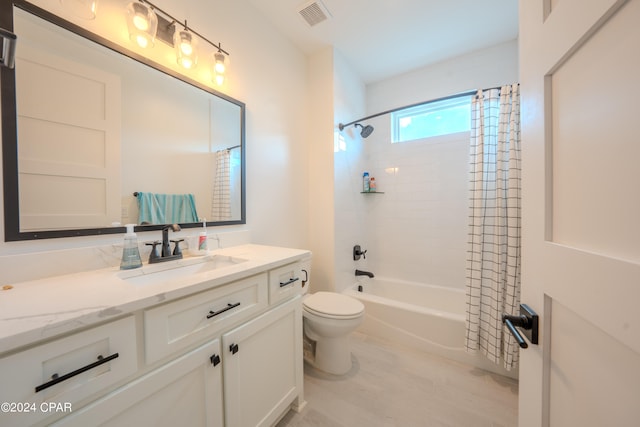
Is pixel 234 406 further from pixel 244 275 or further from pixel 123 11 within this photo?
pixel 123 11

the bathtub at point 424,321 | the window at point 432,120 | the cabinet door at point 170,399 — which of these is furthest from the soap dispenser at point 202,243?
the window at point 432,120

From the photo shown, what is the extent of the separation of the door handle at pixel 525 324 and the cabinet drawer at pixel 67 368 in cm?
101

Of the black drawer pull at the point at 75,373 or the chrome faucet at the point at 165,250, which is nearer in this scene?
the black drawer pull at the point at 75,373

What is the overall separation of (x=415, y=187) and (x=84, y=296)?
8.38ft

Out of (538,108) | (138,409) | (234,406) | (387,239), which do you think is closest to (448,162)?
(387,239)

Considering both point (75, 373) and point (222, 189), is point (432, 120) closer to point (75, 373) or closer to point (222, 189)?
point (222, 189)

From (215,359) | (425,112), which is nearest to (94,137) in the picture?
(215,359)

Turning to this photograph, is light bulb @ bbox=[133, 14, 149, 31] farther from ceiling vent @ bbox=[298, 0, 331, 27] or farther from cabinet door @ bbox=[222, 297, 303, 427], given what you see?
cabinet door @ bbox=[222, 297, 303, 427]

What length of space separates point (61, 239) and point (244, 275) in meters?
0.73

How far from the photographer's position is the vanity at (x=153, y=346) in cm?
51

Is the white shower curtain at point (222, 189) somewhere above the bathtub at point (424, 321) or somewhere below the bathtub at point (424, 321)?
above

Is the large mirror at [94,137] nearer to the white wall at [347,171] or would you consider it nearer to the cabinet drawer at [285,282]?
the cabinet drawer at [285,282]

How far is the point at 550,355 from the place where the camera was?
0.52 metres

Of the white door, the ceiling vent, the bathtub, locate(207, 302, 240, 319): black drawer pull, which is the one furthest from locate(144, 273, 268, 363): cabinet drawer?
the ceiling vent
